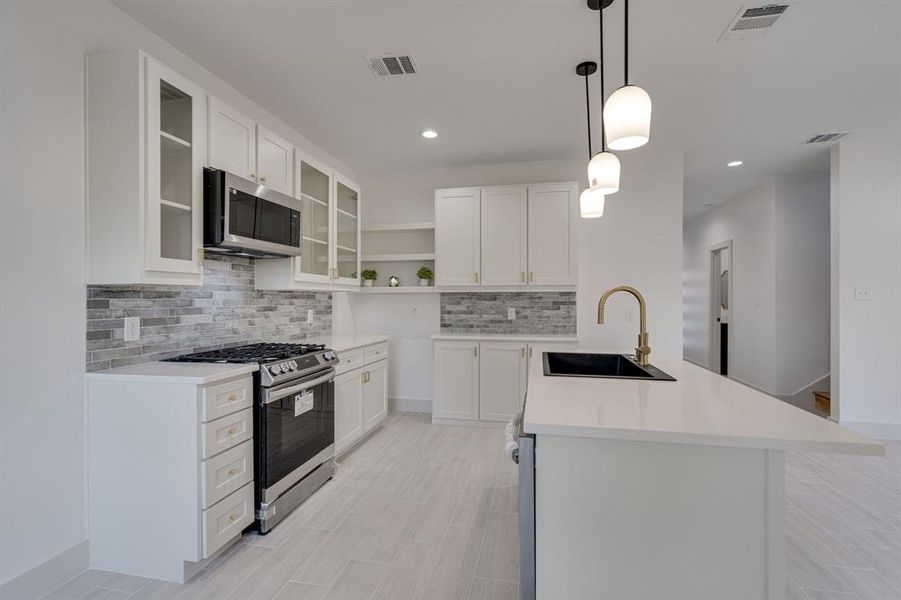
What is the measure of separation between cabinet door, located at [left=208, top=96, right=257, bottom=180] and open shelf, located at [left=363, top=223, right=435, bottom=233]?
1.93m

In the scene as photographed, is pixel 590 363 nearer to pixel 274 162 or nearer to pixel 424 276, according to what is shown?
pixel 424 276

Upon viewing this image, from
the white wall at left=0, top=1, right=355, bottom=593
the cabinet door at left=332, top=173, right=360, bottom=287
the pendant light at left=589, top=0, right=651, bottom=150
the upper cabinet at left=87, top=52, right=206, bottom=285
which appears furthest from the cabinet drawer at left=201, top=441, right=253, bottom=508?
the pendant light at left=589, top=0, right=651, bottom=150

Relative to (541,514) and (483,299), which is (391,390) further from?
(541,514)

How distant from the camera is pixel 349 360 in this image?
3303 millimetres

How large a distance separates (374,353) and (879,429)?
4.57 metres

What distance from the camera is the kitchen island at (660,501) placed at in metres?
1.15

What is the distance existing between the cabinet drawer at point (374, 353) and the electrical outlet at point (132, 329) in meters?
1.68

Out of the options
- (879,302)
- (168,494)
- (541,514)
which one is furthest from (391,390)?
(879,302)

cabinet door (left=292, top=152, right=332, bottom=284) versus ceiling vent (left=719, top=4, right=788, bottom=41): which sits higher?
ceiling vent (left=719, top=4, right=788, bottom=41)

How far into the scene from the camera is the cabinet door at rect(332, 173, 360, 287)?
146 inches

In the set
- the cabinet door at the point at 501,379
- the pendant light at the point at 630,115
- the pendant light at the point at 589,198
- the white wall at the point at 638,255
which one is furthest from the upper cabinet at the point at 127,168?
the white wall at the point at 638,255

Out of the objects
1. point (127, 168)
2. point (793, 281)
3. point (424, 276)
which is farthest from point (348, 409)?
point (793, 281)

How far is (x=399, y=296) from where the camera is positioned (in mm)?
4688

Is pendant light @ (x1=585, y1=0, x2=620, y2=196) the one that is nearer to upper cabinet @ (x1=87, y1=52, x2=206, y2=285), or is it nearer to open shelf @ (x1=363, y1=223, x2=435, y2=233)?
upper cabinet @ (x1=87, y1=52, x2=206, y2=285)
